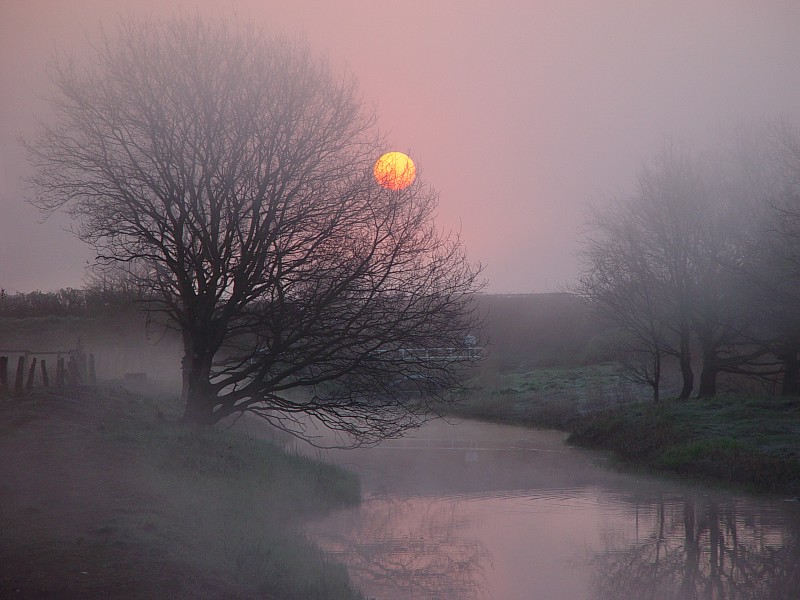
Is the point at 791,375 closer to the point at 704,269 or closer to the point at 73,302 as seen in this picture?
the point at 704,269

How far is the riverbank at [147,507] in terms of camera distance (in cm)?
833

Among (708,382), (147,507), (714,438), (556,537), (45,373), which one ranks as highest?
(45,373)

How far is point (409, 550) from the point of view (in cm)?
1427

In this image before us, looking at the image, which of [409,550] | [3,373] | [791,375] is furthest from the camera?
[791,375]

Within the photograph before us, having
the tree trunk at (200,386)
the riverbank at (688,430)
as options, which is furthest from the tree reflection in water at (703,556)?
the tree trunk at (200,386)

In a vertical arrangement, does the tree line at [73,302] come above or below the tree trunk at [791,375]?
above

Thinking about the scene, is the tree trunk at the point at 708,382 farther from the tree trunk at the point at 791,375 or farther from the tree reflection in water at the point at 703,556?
the tree reflection in water at the point at 703,556

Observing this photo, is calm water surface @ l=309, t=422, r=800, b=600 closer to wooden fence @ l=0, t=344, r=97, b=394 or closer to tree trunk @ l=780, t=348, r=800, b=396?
wooden fence @ l=0, t=344, r=97, b=394

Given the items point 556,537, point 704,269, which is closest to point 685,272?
point 704,269

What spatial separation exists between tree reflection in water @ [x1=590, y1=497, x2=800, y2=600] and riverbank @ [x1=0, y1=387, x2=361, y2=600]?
4835 millimetres

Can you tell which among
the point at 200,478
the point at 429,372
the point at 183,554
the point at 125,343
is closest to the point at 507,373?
the point at 125,343

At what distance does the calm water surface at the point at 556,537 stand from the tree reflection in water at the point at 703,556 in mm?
27

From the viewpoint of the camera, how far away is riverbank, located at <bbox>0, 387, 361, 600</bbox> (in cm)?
833

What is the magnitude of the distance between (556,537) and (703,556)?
2563mm
